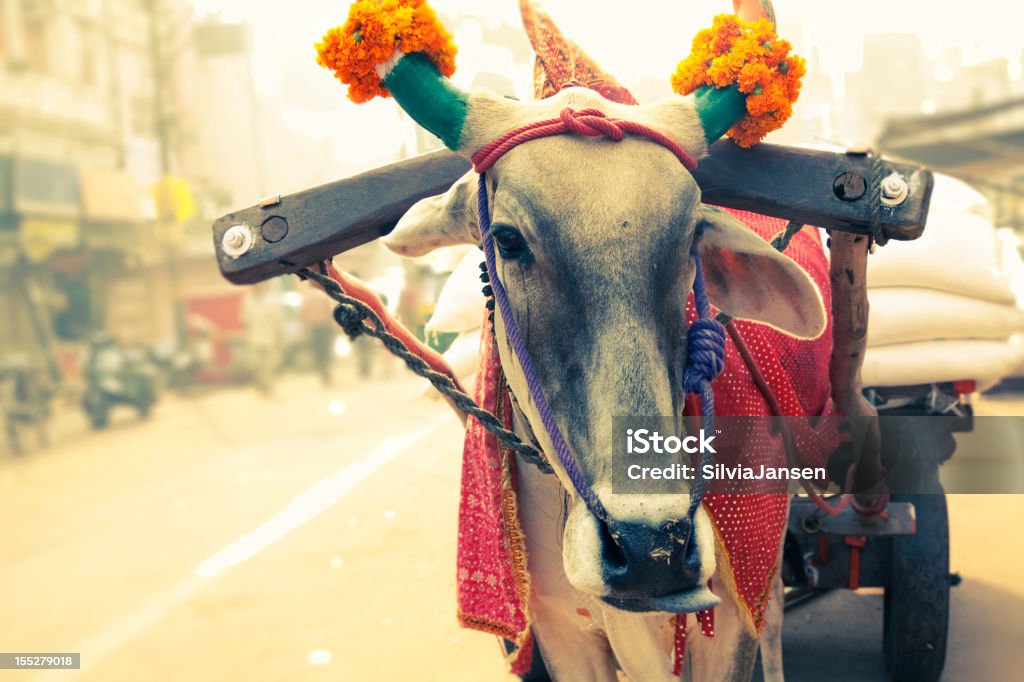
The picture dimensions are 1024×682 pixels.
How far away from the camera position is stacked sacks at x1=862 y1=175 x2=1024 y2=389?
11.2ft

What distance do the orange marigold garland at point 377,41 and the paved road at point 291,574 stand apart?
6.94 feet

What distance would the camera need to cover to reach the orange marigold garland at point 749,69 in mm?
1958

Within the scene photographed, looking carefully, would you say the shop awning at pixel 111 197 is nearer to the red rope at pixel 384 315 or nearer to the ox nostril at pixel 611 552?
the red rope at pixel 384 315

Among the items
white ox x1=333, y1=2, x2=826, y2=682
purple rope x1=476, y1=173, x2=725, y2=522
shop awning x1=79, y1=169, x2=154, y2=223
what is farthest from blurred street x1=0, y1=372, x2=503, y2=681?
shop awning x1=79, y1=169, x2=154, y2=223

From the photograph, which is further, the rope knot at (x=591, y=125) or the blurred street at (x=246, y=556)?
the blurred street at (x=246, y=556)

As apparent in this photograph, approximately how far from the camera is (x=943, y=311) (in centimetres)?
349

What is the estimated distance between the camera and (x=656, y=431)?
1604 mm

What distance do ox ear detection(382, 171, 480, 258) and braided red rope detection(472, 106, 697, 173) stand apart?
0.15m

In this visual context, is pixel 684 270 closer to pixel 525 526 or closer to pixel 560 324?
pixel 560 324

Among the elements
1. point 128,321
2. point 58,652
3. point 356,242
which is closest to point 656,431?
point 356,242

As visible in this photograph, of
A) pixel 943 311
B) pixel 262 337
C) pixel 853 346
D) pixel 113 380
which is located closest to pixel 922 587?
pixel 943 311

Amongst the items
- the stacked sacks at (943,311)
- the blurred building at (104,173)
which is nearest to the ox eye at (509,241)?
the stacked sacks at (943,311)

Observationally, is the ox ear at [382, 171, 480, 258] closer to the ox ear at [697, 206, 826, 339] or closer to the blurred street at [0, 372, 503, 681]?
the ox ear at [697, 206, 826, 339]

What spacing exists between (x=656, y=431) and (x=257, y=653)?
359 centimetres
